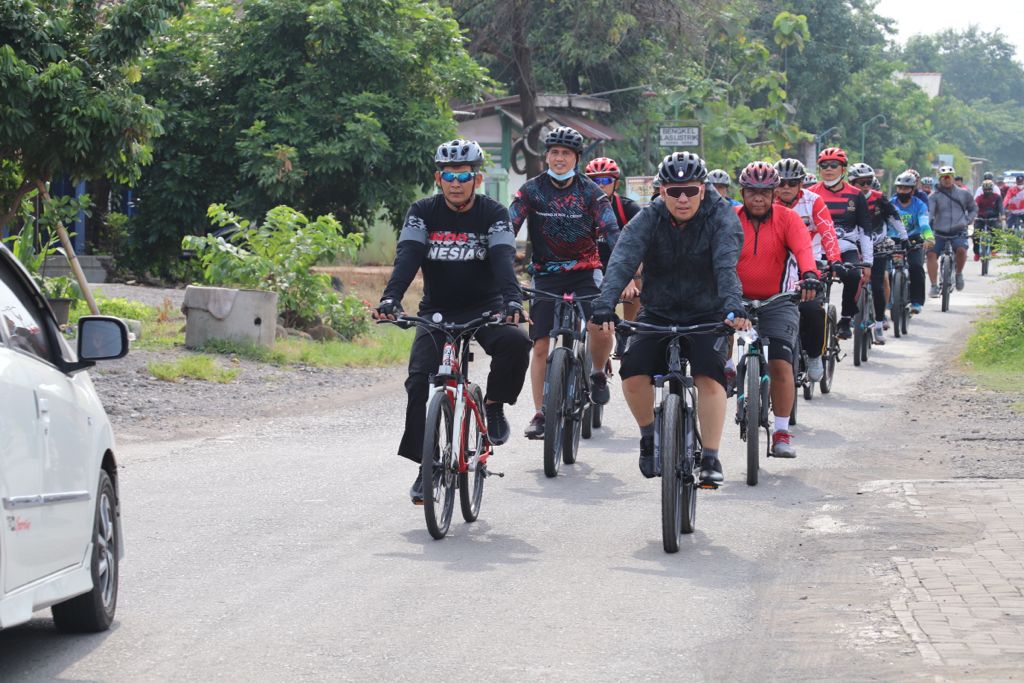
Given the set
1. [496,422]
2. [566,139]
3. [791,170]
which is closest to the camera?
[496,422]

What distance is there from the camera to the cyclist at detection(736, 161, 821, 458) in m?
10.3

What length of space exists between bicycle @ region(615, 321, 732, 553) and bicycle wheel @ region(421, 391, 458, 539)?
0.99 metres

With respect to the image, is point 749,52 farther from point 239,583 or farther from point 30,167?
point 239,583

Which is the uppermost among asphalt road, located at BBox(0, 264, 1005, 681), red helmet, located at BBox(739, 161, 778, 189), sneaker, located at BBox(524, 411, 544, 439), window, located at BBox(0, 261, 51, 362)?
red helmet, located at BBox(739, 161, 778, 189)

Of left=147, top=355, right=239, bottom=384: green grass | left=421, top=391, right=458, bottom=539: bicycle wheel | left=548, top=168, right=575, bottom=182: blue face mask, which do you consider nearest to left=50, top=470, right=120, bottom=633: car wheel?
left=421, top=391, right=458, bottom=539: bicycle wheel

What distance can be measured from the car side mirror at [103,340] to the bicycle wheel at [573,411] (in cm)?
466

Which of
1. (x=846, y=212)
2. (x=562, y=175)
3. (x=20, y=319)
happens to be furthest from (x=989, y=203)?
(x=20, y=319)

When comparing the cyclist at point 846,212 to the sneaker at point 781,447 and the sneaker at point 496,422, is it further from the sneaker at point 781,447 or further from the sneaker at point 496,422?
the sneaker at point 496,422

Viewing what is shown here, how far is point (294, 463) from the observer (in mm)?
10734

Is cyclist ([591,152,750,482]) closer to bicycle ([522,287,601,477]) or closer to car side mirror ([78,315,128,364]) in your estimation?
bicycle ([522,287,601,477])

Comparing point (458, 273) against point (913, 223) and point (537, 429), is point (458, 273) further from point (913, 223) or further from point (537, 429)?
point (913, 223)

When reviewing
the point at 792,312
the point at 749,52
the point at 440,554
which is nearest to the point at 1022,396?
the point at 792,312

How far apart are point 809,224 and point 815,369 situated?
59.6 inches

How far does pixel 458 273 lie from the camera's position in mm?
8609
